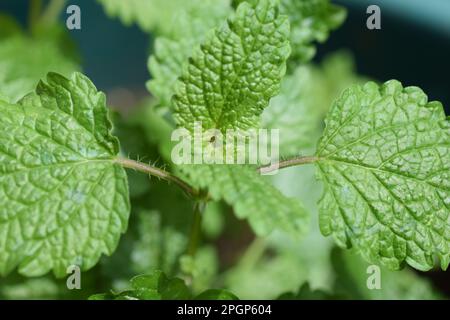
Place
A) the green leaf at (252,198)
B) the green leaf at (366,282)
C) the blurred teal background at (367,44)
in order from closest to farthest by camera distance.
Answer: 1. the green leaf at (252,198)
2. the green leaf at (366,282)
3. the blurred teal background at (367,44)

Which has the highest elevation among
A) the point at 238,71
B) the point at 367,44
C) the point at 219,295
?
the point at 367,44

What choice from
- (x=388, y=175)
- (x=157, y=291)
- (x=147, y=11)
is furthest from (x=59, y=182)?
(x=147, y=11)

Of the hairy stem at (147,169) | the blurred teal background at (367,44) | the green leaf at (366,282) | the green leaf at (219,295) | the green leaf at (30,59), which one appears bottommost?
the green leaf at (219,295)

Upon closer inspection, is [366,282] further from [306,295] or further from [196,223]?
A: [196,223]

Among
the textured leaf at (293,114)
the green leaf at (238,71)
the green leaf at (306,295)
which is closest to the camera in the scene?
the green leaf at (238,71)

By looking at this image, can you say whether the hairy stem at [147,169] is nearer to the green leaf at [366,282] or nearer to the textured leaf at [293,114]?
the textured leaf at [293,114]

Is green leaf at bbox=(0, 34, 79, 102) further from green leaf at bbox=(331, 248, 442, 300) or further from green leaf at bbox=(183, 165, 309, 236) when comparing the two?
green leaf at bbox=(331, 248, 442, 300)

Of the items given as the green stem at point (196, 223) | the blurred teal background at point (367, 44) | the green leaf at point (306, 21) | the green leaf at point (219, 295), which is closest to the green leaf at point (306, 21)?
the green leaf at point (306, 21)
